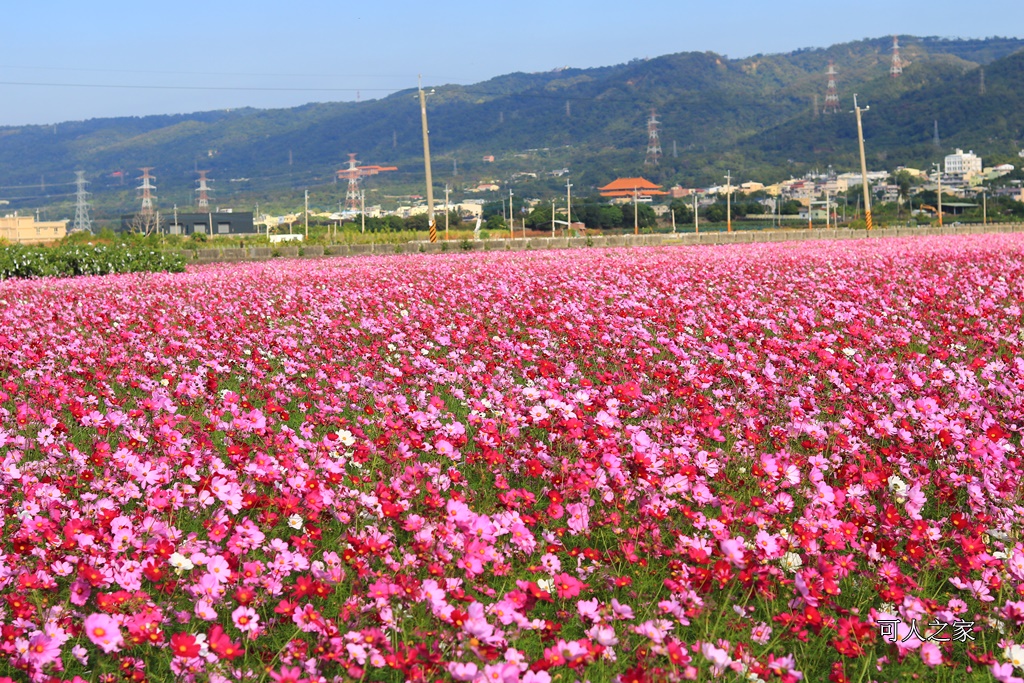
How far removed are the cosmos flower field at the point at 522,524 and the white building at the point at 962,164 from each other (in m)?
172

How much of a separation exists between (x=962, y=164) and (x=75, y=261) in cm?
16687

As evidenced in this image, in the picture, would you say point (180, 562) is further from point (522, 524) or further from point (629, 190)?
point (629, 190)

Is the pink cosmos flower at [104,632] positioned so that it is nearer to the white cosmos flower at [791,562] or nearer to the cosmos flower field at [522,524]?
the cosmos flower field at [522,524]

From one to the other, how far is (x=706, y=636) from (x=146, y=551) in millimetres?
1742

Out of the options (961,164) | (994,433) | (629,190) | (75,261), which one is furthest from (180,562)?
(961,164)

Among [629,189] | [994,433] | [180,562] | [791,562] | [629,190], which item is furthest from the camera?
[629,190]

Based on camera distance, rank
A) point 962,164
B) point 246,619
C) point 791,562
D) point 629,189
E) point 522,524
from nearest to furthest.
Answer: point 246,619 < point 791,562 < point 522,524 < point 629,189 < point 962,164

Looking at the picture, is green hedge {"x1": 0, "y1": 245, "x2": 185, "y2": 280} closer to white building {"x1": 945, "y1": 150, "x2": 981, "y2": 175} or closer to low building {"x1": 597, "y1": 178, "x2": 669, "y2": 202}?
low building {"x1": 597, "y1": 178, "x2": 669, "y2": 202}

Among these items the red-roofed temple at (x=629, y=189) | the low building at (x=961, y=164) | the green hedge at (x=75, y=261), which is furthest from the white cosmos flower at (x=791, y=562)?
the low building at (x=961, y=164)

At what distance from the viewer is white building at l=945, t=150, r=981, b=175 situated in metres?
162

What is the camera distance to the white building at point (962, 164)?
162 m

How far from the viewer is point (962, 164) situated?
163 meters

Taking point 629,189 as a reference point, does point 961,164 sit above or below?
above

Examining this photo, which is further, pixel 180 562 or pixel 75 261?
pixel 75 261
